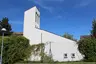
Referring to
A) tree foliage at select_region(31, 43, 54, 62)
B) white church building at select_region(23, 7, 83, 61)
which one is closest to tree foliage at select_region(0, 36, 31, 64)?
tree foliage at select_region(31, 43, 54, 62)

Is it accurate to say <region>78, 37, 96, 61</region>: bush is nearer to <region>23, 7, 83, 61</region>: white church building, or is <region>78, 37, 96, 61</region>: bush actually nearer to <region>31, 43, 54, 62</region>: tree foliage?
<region>23, 7, 83, 61</region>: white church building

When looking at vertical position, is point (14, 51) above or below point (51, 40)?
below

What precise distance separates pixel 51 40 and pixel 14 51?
11487 millimetres

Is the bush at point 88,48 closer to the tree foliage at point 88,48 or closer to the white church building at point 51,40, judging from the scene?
the tree foliage at point 88,48

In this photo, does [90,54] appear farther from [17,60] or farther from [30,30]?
[30,30]

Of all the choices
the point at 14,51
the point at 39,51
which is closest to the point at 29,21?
the point at 39,51

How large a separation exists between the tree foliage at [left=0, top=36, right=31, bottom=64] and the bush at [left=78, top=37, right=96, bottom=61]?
8451mm

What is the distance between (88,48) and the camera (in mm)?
29109

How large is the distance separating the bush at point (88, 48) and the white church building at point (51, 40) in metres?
1.75

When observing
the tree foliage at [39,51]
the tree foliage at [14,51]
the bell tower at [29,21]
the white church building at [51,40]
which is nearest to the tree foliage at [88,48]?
the white church building at [51,40]

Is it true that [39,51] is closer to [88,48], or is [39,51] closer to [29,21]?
[88,48]

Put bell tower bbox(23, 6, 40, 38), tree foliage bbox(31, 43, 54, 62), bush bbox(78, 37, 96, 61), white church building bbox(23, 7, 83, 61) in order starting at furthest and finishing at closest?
1. bell tower bbox(23, 6, 40, 38)
2. white church building bbox(23, 7, 83, 61)
3. tree foliage bbox(31, 43, 54, 62)
4. bush bbox(78, 37, 96, 61)

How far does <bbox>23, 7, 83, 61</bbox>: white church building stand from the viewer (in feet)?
107

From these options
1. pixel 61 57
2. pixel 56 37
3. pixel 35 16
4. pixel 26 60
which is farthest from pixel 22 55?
pixel 35 16
